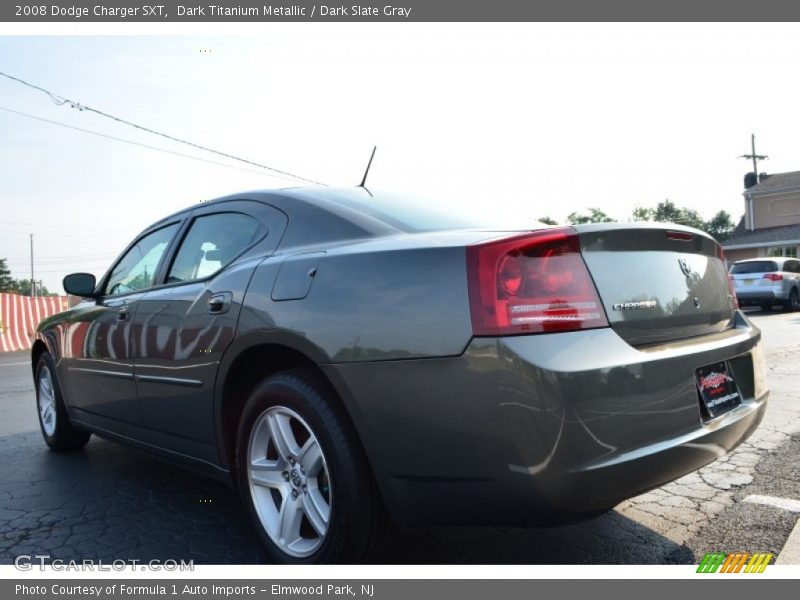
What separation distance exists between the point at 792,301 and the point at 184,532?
1930 cm

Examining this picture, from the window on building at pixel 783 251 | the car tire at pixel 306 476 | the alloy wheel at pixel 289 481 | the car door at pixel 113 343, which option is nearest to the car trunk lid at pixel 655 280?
the car tire at pixel 306 476

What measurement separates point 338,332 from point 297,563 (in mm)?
875

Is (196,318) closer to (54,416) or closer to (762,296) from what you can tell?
(54,416)

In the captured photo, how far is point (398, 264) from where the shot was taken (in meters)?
2.20

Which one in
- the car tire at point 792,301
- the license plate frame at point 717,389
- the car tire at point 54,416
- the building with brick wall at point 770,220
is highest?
the building with brick wall at point 770,220

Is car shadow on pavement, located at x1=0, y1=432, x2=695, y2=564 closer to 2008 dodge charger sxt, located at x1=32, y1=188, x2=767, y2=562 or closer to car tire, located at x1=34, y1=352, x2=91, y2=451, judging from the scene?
2008 dodge charger sxt, located at x1=32, y1=188, x2=767, y2=562

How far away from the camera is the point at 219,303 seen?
282 centimetres

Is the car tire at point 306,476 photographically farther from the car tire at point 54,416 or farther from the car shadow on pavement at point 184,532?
the car tire at point 54,416

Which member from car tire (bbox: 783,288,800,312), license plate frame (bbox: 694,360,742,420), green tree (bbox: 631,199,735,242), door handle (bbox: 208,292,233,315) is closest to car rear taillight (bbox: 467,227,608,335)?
license plate frame (bbox: 694,360,742,420)

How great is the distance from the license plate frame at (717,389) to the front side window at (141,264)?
2707 mm

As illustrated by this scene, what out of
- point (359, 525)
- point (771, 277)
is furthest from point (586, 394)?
point (771, 277)

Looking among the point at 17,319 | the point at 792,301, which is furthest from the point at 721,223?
the point at 17,319

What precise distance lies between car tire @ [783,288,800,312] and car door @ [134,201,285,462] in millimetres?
18650

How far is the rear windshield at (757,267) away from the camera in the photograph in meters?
18.0
